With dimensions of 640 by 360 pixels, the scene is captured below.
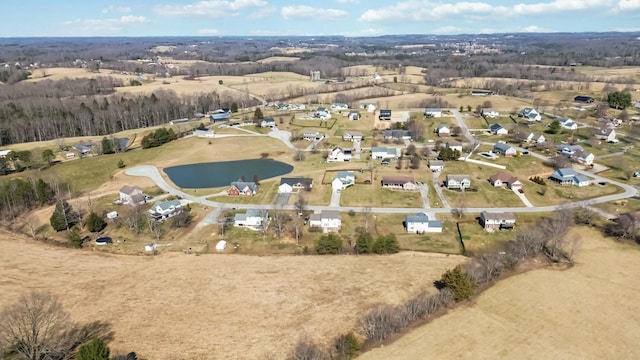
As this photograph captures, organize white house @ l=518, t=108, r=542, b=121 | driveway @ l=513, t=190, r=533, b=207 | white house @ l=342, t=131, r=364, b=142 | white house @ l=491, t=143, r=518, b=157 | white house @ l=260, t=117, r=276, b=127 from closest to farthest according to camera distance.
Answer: driveway @ l=513, t=190, r=533, b=207 < white house @ l=491, t=143, r=518, b=157 < white house @ l=342, t=131, r=364, b=142 < white house @ l=518, t=108, r=542, b=121 < white house @ l=260, t=117, r=276, b=127

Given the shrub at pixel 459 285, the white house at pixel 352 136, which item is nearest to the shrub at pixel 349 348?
the shrub at pixel 459 285

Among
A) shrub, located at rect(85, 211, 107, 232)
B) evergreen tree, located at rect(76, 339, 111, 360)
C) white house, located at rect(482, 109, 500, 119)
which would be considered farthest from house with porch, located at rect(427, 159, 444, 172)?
evergreen tree, located at rect(76, 339, 111, 360)

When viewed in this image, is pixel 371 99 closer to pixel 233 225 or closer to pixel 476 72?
pixel 476 72

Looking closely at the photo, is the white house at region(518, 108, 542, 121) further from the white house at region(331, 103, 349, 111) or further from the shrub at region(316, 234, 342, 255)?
the shrub at region(316, 234, 342, 255)

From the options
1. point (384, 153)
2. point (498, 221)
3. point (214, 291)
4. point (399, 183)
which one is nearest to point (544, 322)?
point (498, 221)

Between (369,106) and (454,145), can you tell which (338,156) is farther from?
(369,106)

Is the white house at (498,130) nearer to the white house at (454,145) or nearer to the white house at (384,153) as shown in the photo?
the white house at (454,145)

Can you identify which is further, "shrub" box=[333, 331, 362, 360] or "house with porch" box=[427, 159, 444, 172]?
"house with porch" box=[427, 159, 444, 172]
